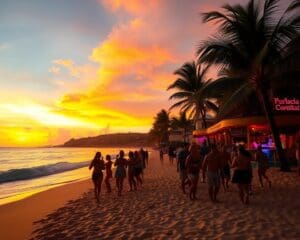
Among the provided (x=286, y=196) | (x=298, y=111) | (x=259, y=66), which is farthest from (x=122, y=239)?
(x=298, y=111)

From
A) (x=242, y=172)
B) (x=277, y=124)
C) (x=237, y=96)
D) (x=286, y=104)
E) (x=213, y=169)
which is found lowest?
(x=242, y=172)

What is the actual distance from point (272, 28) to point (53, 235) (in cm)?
1209

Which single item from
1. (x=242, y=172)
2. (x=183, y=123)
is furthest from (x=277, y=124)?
(x=183, y=123)

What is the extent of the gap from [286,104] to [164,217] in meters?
12.8

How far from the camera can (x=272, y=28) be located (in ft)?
43.5

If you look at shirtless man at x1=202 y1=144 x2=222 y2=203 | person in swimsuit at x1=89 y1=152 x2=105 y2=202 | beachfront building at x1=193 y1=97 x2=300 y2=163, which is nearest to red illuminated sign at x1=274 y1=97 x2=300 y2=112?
beachfront building at x1=193 y1=97 x2=300 y2=163

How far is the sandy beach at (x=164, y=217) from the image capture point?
17.9 feet

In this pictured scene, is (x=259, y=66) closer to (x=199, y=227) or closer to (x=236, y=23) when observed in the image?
(x=236, y=23)

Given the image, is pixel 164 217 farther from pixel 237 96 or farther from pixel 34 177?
pixel 34 177

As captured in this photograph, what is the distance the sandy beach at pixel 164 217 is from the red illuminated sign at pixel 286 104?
7.64 m

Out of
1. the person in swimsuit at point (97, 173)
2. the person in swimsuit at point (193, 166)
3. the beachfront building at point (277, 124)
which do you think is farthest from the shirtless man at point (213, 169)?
the beachfront building at point (277, 124)

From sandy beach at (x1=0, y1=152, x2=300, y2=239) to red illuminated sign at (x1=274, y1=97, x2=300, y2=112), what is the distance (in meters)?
7.64

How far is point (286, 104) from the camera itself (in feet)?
55.1

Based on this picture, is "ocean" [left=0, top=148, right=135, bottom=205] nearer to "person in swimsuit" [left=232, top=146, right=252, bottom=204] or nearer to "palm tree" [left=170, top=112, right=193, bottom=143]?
"person in swimsuit" [left=232, top=146, right=252, bottom=204]
